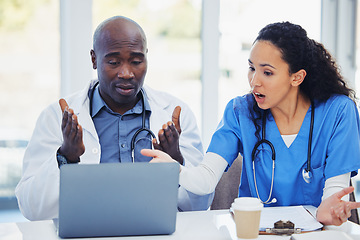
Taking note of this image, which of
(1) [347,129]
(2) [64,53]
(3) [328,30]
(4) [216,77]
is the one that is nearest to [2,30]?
(2) [64,53]

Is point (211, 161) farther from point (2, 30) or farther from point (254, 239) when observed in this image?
point (2, 30)

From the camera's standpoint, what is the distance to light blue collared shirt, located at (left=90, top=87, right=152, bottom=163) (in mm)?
1909

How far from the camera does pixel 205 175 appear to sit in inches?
66.4

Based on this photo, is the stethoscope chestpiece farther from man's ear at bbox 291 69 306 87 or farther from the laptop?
the laptop

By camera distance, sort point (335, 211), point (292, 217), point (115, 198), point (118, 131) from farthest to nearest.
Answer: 1. point (118, 131)
2. point (292, 217)
3. point (335, 211)
4. point (115, 198)

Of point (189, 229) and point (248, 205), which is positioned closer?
point (248, 205)

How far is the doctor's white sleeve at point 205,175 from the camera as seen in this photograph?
162 centimetres

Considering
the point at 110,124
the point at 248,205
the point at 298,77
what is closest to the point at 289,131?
the point at 298,77

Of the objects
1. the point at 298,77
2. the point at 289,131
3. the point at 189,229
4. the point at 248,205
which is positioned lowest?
the point at 189,229

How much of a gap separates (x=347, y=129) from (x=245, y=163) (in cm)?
40

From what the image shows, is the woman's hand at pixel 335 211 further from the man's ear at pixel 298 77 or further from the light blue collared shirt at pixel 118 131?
the light blue collared shirt at pixel 118 131

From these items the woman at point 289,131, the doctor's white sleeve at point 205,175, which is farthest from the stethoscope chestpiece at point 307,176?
the doctor's white sleeve at point 205,175

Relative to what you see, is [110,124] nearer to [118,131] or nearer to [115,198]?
[118,131]

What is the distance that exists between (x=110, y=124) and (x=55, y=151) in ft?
0.92
